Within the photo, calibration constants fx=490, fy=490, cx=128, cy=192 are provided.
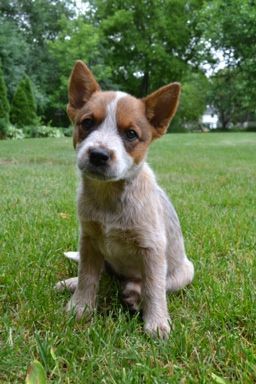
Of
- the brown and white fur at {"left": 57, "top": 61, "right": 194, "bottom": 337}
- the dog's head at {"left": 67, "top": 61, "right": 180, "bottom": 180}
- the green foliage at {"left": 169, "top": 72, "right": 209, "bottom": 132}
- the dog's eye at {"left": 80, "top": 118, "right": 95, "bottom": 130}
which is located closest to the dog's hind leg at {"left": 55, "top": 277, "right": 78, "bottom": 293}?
the brown and white fur at {"left": 57, "top": 61, "right": 194, "bottom": 337}

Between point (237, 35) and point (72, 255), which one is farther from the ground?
point (237, 35)

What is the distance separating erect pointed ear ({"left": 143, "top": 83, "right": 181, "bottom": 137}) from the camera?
9.78 feet

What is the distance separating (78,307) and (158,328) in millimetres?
520

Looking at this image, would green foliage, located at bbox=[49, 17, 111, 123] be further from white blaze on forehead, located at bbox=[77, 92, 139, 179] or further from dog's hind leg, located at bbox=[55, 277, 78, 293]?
white blaze on forehead, located at bbox=[77, 92, 139, 179]

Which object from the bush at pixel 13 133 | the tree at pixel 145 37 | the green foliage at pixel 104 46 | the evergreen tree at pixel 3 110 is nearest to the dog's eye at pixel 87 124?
the evergreen tree at pixel 3 110

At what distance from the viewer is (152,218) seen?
2885mm

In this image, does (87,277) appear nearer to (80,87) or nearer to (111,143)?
(111,143)

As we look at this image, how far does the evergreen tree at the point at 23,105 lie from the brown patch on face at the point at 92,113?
77.8 ft

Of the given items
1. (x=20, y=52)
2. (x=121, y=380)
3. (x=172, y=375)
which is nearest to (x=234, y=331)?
(x=172, y=375)

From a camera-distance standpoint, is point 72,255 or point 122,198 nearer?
point 122,198

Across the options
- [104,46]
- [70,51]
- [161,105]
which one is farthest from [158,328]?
[104,46]

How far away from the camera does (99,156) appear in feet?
8.54

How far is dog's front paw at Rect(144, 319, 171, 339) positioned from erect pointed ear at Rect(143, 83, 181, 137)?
114 centimetres

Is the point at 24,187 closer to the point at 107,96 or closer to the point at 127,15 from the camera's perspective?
the point at 107,96
